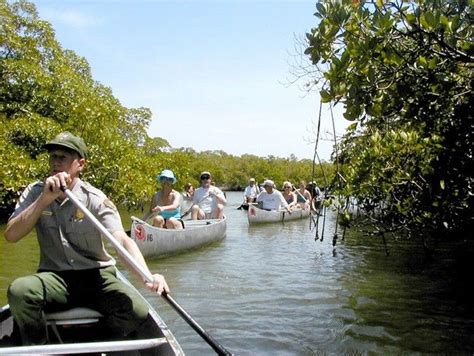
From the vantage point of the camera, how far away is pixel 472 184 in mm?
6207

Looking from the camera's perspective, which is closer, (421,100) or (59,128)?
(421,100)

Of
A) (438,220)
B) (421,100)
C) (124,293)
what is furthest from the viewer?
(438,220)

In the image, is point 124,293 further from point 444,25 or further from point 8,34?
point 8,34

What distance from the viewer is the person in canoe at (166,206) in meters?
10.5

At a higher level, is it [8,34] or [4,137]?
[8,34]

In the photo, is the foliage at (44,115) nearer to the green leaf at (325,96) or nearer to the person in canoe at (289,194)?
the person in canoe at (289,194)

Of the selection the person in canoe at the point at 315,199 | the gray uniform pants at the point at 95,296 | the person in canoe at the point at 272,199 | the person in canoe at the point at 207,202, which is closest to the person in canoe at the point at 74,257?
the gray uniform pants at the point at 95,296

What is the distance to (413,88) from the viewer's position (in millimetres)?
5180

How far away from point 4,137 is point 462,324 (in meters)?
15.5

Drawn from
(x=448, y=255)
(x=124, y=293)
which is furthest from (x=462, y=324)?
(x=448, y=255)

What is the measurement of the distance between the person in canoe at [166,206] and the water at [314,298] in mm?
810

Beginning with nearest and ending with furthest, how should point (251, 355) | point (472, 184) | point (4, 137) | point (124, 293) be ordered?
point (124, 293) < point (251, 355) < point (472, 184) < point (4, 137)

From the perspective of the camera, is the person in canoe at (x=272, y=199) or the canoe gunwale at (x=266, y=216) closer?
the canoe gunwale at (x=266, y=216)

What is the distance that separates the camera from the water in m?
5.97
